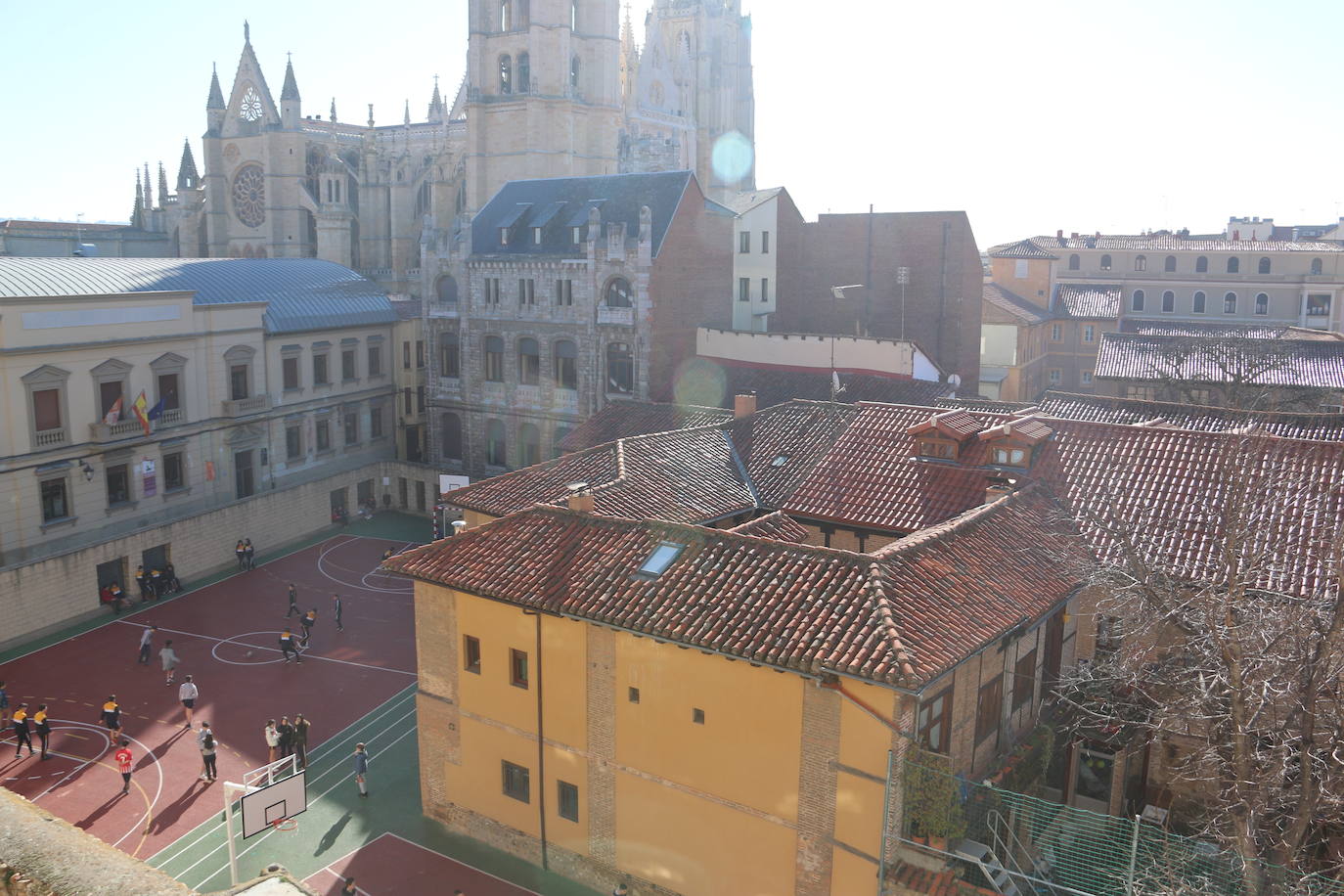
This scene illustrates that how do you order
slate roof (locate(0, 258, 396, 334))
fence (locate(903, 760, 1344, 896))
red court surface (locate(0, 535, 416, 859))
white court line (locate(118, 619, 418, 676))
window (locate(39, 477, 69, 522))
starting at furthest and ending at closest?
slate roof (locate(0, 258, 396, 334)) < window (locate(39, 477, 69, 522)) < white court line (locate(118, 619, 418, 676)) < red court surface (locate(0, 535, 416, 859)) < fence (locate(903, 760, 1344, 896))

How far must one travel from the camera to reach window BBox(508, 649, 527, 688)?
883 inches

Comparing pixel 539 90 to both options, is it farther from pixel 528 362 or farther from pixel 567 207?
pixel 528 362

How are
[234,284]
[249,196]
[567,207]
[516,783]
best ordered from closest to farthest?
1. [516,783]
2. [234,284]
3. [567,207]
4. [249,196]

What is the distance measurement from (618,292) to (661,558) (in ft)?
88.7

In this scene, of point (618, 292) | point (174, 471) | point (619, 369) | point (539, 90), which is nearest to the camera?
point (174, 471)

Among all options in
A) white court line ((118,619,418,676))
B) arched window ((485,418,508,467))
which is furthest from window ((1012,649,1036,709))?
arched window ((485,418,508,467))

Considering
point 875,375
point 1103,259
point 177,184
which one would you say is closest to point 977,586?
point 875,375

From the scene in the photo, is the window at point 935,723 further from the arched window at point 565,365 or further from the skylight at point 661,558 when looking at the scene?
the arched window at point 565,365

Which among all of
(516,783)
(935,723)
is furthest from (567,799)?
(935,723)

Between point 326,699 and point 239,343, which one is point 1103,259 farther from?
point 326,699

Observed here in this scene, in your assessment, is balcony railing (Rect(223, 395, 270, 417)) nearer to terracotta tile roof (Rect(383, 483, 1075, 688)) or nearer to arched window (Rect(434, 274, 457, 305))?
arched window (Rect(434, 274, 457, 305))

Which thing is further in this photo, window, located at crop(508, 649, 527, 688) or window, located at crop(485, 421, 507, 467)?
window, located at crop(485, 421, 507, 467)

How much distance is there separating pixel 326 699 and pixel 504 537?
1154 centimetres

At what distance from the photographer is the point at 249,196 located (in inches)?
3147
